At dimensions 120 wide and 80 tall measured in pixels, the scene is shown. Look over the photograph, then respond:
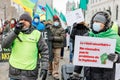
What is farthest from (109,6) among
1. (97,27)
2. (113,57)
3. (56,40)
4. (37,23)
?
(113,57)

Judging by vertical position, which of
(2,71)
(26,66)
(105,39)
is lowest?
(2,71)

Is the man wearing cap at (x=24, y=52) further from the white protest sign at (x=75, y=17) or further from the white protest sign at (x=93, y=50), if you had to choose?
the white protest sign at (x=75, y=17)

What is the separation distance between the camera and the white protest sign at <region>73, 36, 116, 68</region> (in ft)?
16.0

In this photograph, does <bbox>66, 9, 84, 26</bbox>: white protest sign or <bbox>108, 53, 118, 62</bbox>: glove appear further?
<bbox>66, 9, 84, 26</bbox>: white protest sign

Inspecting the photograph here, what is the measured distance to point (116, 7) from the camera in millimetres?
72625

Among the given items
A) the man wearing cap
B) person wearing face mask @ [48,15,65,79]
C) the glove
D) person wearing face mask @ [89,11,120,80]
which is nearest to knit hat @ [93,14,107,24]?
person wearing face mask @ [89,11,120,80]

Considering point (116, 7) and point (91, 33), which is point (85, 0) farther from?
point (116, 7)

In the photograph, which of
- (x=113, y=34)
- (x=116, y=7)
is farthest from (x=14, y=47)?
(x=116, y=7)

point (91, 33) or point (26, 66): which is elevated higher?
point (91, 33)

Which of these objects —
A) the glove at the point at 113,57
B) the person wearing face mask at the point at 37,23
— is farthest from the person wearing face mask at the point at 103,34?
the person wearing face mask at the point at 37,23

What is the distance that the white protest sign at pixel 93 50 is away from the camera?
16.0ft

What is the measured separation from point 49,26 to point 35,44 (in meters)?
4.74

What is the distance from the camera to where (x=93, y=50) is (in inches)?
196

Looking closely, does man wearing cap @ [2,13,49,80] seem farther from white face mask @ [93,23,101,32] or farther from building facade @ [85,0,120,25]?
building facade @ [85,0,120,25]
